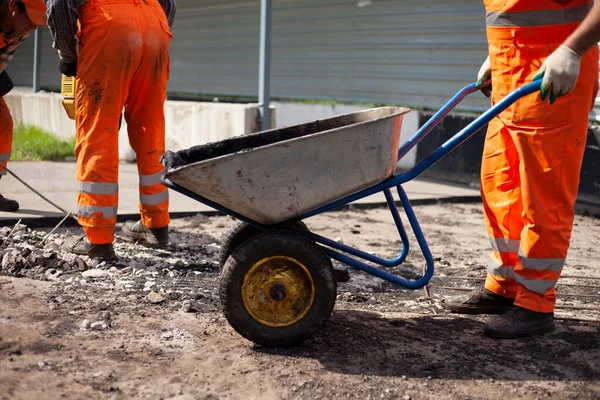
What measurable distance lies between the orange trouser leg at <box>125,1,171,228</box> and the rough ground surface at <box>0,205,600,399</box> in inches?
14.3

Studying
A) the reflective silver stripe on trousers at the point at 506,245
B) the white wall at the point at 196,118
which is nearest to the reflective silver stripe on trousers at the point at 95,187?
the reflective silver stripe on trousers at the point at 506,245

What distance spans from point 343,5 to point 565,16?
771cm

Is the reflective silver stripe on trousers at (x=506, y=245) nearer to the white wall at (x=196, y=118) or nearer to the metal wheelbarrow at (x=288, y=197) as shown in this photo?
the metal wheelbarrow at (x=288, y=197)

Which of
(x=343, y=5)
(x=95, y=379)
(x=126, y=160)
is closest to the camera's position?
(x=95, y=379)

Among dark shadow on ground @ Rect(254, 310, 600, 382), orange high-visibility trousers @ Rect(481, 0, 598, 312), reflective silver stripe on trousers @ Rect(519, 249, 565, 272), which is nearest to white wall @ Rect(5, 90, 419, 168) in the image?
dark shadow on ground @ Rect(254, 310, 600, 382)

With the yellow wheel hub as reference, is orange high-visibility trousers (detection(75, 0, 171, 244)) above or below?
above

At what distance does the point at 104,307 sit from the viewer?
374cm

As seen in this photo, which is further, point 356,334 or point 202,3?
point 202,3

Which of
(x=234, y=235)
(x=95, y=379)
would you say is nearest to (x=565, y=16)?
(x=234, y=235)

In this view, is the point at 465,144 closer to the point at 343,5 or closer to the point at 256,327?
the point at 343,5

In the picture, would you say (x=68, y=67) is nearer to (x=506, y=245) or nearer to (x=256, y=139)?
(x=256, y=139)

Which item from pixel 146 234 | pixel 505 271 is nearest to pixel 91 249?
pixel 146 234

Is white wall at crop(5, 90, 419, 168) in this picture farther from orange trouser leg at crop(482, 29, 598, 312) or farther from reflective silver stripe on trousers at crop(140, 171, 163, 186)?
orange trouser leg at crop(482, 29, 598, 312)

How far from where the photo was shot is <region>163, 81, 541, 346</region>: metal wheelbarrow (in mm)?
3090
